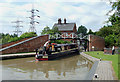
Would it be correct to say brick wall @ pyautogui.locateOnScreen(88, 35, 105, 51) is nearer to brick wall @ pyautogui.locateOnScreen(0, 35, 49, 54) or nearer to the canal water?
brick wall @ pyautogui.locateOnScreen(0, 35, 49, 54)

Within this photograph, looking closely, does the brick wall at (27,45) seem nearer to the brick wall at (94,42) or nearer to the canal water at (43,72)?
the canal water at (43,72)

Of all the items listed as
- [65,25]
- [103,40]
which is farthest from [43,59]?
[65,25]

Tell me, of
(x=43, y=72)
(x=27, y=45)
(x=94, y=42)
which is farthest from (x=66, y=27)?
(x=43, y=72)

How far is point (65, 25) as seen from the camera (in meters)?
54.9

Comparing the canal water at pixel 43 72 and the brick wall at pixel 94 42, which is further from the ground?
the brick wall at pixel 94 42

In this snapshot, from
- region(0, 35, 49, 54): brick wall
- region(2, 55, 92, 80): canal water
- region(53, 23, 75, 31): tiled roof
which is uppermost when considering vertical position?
Answer: region(53, 23, 75, 31): tiled roof

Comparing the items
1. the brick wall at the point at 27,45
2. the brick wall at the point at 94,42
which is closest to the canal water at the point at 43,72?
the brick wall at the point at 27,45

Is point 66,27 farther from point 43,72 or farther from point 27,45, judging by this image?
point 43,72

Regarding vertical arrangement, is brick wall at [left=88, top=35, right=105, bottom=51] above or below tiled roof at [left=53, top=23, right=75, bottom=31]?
below

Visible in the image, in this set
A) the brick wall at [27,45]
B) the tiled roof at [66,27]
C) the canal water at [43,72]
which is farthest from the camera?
the tiled roof at [66,27]

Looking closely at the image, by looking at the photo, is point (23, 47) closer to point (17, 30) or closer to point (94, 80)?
point (94, 80)

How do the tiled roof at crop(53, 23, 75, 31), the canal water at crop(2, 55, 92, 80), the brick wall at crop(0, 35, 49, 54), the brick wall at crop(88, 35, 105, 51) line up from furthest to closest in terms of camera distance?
the tiled roof at crop(53, 23, 75, 31) < the brick wall at crop(88, 35, 105, 51) < the brick wall at crop(0, 35, 49, 54) < the canal water at crop(2, 55, 92, 80)

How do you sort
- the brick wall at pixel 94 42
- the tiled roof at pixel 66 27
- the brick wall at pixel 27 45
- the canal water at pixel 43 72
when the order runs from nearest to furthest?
the canal water at pixel 43 72, the brick wall at pixel 27 45, the brick wall at pixel 94 42, the tiled roof at pixel 66 27

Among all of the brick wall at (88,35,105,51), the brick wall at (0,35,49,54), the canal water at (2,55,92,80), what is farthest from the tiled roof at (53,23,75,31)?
the canal water at (2,55,92,80)
